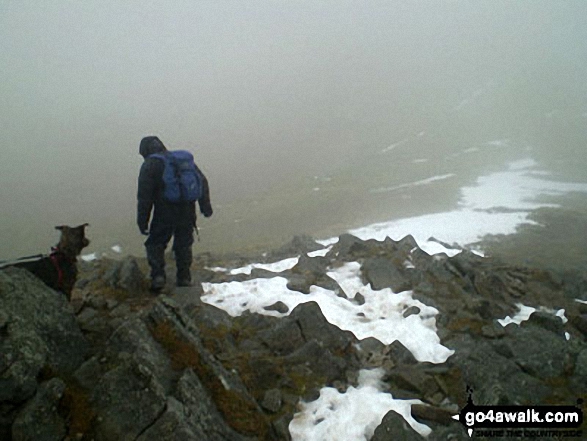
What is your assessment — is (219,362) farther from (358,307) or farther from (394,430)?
(358,307)

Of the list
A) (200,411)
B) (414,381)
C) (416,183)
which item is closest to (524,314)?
(414,381)

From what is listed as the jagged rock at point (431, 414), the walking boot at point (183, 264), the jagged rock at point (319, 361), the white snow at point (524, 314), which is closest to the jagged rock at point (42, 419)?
the jagged rock at point (319, 361)

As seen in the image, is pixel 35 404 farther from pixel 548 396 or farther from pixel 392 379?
pixel 548 396

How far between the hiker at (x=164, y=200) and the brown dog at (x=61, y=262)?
1.65 metres

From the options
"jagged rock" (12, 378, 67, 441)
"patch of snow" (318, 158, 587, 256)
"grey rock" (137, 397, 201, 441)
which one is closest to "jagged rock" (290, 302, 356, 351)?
"grey rock" (137, 397, 201, 441)

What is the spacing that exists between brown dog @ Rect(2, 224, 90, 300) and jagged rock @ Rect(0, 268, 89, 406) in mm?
666

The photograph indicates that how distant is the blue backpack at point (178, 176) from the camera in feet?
33.8

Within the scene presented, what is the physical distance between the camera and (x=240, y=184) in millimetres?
106562

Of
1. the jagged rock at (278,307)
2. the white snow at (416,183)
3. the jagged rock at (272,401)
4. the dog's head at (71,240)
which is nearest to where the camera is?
the jagged rock at (272,401)

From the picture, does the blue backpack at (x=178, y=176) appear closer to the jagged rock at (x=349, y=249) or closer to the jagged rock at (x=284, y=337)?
the jagged rock at (x=284, y=337)

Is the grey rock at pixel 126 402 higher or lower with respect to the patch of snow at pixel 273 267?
higher

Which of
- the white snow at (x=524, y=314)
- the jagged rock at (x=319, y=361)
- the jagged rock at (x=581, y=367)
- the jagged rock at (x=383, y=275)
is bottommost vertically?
the white snow at (x=524, y=314)

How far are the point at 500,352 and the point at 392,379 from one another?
9.60 feet

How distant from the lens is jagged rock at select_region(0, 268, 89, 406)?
6.08 m
